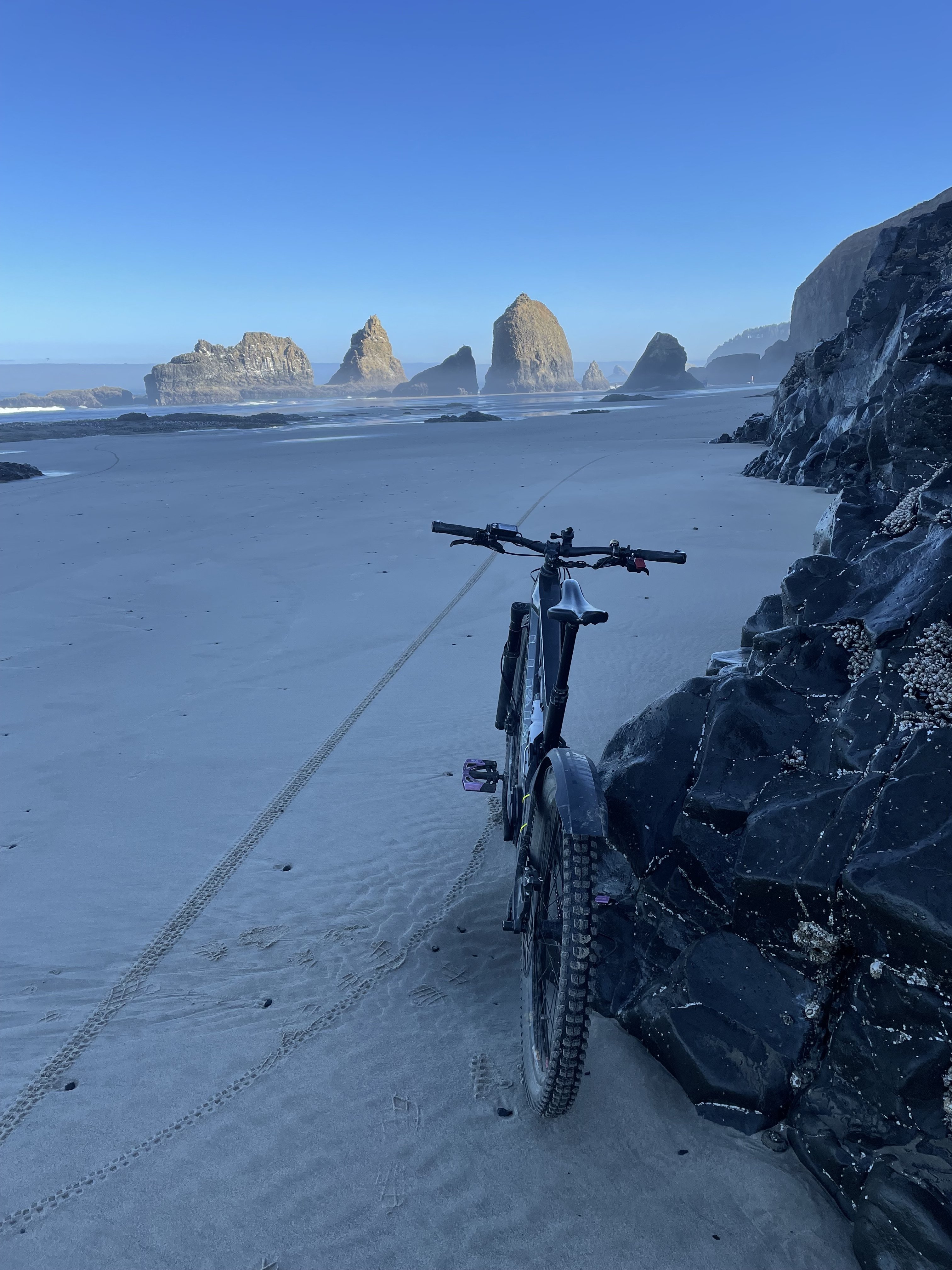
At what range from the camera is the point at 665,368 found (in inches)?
6329

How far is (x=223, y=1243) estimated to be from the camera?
2.23 meters

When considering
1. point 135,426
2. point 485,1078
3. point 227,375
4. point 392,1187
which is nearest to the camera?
point 392,1187

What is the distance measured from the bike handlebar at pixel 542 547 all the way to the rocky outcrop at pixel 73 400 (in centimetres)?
12378

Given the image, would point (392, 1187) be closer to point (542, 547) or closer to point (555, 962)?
point (555, 962)

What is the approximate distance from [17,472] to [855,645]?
944 inches

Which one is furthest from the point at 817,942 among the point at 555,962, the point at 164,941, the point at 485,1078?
the point at 164,941

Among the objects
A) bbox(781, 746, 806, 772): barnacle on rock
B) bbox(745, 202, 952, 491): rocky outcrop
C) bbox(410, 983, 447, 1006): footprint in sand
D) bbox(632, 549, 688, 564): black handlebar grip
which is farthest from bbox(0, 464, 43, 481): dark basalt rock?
bbox(781, 746, 806, 772): barnacle on rock

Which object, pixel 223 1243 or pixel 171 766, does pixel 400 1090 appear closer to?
pixel 223 1243

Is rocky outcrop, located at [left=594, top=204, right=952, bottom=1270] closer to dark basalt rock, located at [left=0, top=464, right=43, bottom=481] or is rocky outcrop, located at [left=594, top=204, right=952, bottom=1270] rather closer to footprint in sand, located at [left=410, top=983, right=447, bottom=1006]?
footprint in sand, located at [left=410, top=983, right=447, bottom=1006]

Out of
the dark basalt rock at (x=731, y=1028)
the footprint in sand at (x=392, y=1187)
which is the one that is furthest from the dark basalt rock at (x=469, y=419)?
the footprint in sand at (x=392, y=1187)

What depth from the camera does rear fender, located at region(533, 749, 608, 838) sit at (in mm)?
2316

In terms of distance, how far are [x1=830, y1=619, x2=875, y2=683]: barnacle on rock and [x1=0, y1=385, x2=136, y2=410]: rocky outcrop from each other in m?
125

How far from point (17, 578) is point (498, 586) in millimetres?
6481

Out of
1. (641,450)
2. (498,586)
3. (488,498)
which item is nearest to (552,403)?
(641,450)
